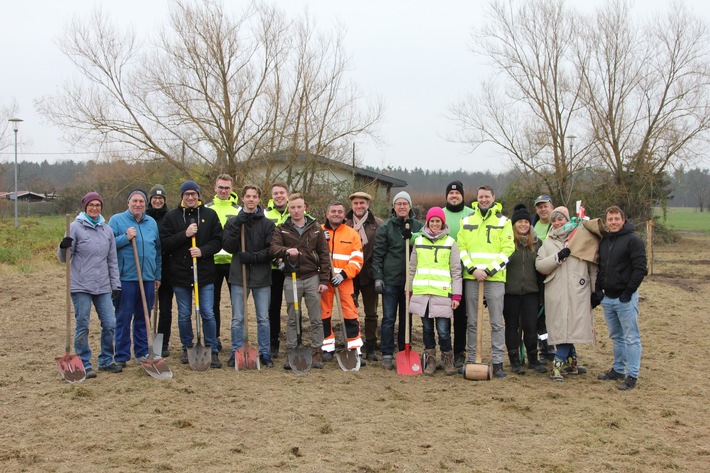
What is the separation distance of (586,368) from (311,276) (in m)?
3.10

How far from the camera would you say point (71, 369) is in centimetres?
593

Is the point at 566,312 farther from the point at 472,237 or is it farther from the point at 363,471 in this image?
the point at 363,471

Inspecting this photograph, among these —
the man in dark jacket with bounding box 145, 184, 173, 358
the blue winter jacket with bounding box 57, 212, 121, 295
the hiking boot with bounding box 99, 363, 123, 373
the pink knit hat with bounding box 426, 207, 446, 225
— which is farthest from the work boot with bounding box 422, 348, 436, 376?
the blue winter jacket with bounding box 57, 212, 121, 295

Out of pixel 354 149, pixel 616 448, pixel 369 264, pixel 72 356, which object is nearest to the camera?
pixel 616 448

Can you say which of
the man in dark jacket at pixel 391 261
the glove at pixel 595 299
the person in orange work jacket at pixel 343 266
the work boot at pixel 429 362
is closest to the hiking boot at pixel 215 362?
the person in orange work jacket at pixel 343 266

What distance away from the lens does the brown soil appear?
161 inches

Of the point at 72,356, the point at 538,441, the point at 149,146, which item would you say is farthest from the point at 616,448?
the point at 149,146

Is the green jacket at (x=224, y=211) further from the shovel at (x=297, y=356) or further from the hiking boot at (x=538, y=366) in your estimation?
the hiking boot at (x=538, y=366)

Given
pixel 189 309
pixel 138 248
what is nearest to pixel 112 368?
pixel 189 309

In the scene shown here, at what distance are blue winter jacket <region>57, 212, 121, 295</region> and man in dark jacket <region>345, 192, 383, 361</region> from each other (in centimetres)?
257

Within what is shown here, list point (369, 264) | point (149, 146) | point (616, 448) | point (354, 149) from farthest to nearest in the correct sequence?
1. point (354, 149)
2. point (149, 146)
3. point (369, 264)
4. point (616, 448)

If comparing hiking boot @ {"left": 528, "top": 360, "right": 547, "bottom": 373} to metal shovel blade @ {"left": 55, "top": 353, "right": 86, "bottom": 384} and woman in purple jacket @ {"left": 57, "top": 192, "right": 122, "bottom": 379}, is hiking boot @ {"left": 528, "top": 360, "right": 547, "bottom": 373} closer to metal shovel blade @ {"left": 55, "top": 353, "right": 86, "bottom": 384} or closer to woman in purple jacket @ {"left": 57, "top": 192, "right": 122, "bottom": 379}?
woman in purple jacket @ {"left": 57, "top": 192, "right": 122, "bottom": 379}

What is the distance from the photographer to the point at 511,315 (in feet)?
21.5

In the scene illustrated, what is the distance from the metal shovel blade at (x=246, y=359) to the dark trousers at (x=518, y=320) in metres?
2.58
